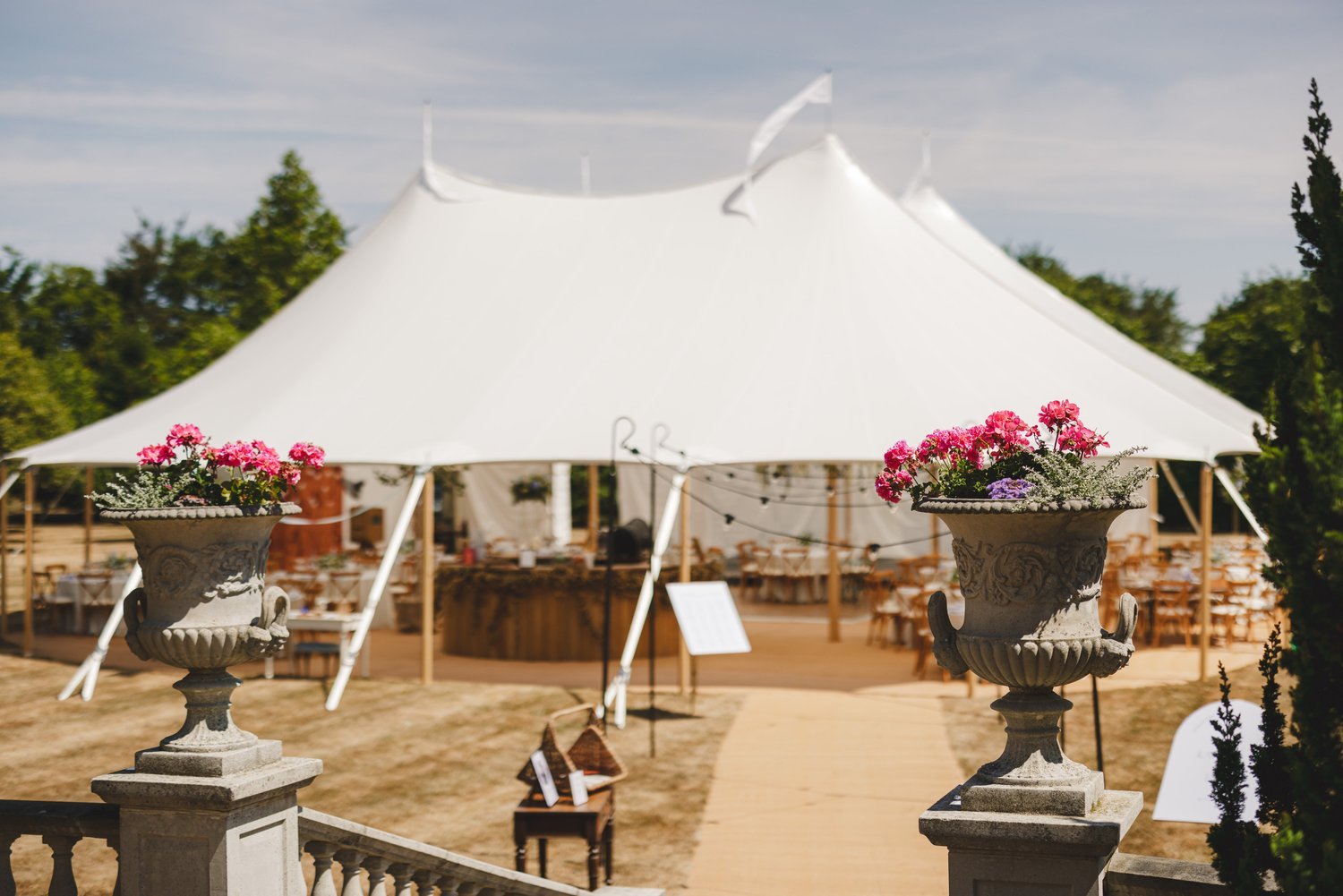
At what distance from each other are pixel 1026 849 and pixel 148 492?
2960mm

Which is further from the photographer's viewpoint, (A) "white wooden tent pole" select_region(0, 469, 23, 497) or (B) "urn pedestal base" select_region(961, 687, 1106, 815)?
(A) "white wooden tent pole" select_region(0, 469, 23, 497)

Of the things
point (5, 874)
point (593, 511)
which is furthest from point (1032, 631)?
point (593, 511)

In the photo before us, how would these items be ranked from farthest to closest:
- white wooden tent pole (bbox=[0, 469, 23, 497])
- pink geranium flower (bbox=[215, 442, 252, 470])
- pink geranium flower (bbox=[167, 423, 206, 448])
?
1. white wooden tent pole (bbox=[0, 469, 23, 497])
2. pink geranium flower (bbox=[167, 423, 206, 448])
3. pink geranium flower (bbox=[215, 442, 252, 470])

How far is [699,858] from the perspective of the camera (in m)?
7.17

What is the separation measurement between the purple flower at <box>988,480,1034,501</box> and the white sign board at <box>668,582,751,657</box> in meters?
6.40

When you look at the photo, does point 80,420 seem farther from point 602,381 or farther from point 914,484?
point 914,484

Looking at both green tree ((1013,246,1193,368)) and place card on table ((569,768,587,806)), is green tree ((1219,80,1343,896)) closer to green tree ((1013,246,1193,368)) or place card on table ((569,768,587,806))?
place card on table ((569,768,587,806))

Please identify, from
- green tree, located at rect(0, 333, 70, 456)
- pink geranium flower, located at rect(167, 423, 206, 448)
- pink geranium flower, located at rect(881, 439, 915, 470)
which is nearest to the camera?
pink geranium flower, located at rect(881, 439, 915, 470)

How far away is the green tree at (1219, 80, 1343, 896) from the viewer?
8.52 feet

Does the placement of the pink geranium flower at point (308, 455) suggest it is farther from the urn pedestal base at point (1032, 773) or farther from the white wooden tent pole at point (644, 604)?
the white wooden tent pole at point (644, 604)

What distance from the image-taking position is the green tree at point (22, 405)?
28906mm

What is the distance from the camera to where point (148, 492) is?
4.48 metres

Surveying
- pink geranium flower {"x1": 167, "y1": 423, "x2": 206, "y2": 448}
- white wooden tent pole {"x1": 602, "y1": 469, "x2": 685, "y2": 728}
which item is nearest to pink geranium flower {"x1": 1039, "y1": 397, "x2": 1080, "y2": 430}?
pink geranium flower {"x1": 167, "y1": 423, "x2": 206, "y2": 448}

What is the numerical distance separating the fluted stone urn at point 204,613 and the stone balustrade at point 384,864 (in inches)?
11.9
